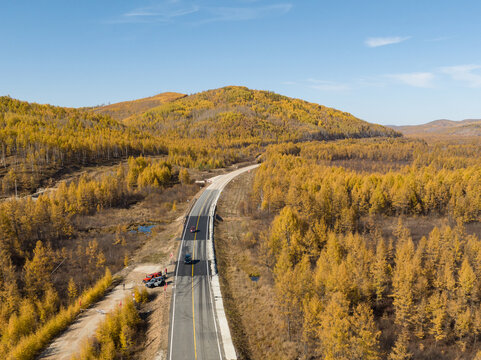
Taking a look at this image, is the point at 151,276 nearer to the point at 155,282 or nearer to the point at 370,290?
the point at 155,282

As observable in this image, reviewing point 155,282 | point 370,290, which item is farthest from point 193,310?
point 370,290

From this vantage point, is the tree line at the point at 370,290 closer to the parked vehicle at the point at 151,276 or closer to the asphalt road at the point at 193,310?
the asphalt road at the point at 193,310

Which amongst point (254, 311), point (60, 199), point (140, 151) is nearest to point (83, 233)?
point (60, 199)

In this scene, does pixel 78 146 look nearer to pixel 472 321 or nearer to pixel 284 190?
pixel 284 190

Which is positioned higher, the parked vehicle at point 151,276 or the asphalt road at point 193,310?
the parked vehicle at point 151,276

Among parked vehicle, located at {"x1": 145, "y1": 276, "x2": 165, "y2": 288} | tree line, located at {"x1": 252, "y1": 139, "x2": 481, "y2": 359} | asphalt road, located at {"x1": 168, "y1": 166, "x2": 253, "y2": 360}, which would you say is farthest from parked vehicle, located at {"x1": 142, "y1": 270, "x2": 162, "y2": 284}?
tree line, located at {"x1": 252, "y1": 139, "x2": 481, "y2": 359}

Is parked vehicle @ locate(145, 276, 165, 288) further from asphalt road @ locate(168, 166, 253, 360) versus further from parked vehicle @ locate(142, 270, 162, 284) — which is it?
asphalt road @ locate(168, 166, 253, 360)

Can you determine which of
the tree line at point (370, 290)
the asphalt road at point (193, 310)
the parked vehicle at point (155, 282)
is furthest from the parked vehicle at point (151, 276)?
the tree line at point (370, 290)

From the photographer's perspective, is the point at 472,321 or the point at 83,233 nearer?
the point at 472,321
